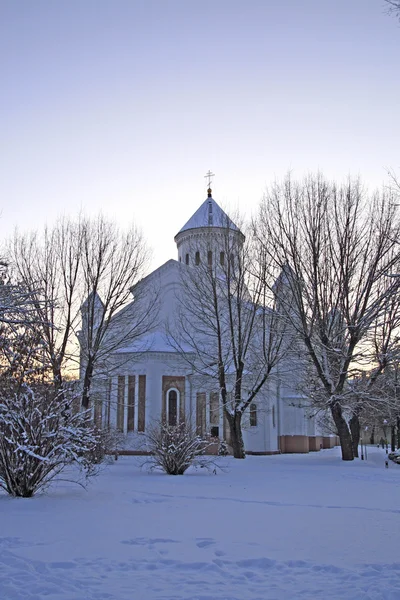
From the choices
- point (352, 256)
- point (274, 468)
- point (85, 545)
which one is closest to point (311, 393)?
point (274, 468)

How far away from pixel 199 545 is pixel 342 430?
17959 mm

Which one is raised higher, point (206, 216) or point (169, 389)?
point (206, 216)


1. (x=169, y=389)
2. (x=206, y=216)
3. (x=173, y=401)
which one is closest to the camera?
(x=169, y=389)

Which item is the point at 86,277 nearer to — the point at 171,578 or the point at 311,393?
the point at 311,393

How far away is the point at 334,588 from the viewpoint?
536 centimetres

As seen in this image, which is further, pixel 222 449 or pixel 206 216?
pixel 206 216

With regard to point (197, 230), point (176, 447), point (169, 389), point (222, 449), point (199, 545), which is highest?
point (197, 230)

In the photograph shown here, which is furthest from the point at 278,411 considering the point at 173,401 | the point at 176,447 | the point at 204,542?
the point at 204,542

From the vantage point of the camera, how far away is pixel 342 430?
23.9 meters

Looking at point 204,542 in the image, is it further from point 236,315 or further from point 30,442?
point 236,315

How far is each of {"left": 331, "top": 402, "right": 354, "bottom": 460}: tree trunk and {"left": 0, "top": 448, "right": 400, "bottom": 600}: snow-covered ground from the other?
1048 centimetres

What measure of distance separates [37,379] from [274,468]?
10.2 meters

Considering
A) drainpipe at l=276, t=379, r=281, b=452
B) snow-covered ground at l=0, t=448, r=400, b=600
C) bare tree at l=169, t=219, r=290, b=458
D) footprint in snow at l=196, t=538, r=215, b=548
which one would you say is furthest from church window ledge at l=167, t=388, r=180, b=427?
footprint in snow at l=196, t=538, r=215, b=548

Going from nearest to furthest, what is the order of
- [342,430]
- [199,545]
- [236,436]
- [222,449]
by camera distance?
[199,545] < [342,430] < [236,436] < [222,449]
